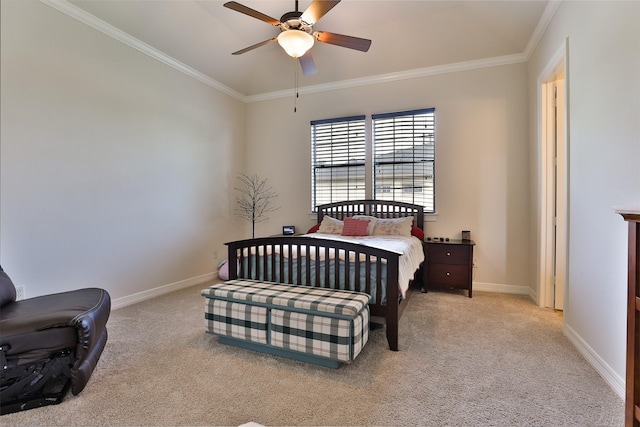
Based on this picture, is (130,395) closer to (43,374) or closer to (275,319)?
(43,374)

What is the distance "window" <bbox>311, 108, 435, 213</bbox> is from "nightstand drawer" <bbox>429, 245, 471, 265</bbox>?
679mm

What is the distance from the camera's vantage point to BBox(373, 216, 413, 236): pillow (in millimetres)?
3912

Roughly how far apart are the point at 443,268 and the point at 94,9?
496 cm

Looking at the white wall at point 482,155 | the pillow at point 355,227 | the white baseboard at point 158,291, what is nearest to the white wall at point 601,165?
the white wall at point 482,155

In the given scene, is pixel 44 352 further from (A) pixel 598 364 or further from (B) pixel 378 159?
(B) pixel 378 159

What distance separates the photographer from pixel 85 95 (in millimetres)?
3156

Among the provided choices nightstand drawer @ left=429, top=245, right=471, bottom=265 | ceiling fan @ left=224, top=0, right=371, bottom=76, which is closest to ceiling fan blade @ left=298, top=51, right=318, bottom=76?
ceiling fan @ left=224, top=0, right=371, bottom=76

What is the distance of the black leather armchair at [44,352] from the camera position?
65.6 inches

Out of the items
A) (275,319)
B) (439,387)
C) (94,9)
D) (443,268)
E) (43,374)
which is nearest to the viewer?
(43,374)

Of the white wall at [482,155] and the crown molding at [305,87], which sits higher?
the crown molding at [305,87]

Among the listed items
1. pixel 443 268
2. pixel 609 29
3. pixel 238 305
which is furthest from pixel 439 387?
pixel 609 29

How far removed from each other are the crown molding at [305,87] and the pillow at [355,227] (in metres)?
2.25

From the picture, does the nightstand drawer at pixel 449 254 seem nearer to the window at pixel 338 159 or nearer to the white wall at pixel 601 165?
the white wall at pixel 601 165

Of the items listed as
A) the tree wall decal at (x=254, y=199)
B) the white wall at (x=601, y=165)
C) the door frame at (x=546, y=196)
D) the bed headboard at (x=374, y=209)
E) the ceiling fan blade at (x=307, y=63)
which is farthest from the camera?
A: the tree wall decal at (x=254, y=199)
